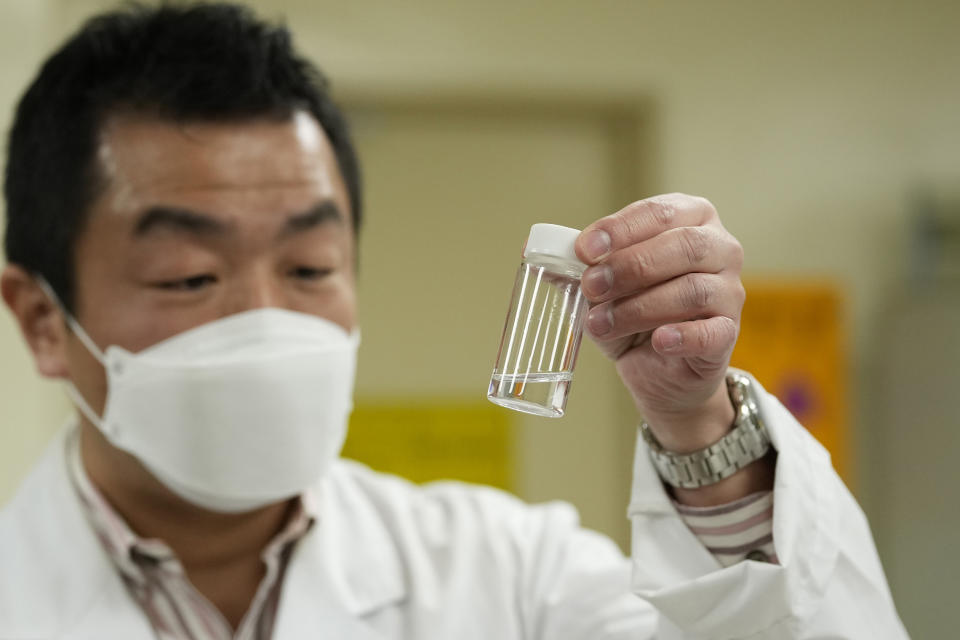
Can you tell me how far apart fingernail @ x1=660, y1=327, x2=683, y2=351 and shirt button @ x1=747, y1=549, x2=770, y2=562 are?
0.23 m

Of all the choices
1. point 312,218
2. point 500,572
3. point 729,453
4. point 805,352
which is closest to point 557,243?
point 729,453

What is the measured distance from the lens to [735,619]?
804 millimetres

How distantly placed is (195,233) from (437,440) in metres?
1.41

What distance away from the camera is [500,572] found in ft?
3.88

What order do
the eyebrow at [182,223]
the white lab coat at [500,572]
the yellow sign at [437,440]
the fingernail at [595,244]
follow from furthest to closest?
1. the yellow sign at [437,440]
2. the eyebrow at [182,223]
3. the white lab coat at [500,572]
4. the fingernail at [595,244]

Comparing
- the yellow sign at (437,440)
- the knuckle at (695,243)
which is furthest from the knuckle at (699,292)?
the yellow sign at (437,440)

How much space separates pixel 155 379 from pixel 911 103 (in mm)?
2213

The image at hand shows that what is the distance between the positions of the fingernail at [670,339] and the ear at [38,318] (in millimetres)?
758

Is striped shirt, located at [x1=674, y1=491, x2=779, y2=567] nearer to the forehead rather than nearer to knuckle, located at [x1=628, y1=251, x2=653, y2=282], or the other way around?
knuckle, located at [x1=628, y1=251, x2=653, y2=282]

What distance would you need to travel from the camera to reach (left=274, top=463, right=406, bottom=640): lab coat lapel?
108 centimetres

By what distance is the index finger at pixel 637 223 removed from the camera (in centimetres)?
71

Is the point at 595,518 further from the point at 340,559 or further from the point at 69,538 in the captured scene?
the point at 69,538

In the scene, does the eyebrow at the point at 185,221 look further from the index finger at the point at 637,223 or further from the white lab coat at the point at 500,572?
the index finger at the point at 637,223

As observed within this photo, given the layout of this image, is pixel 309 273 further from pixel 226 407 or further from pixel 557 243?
pixel 557 243
